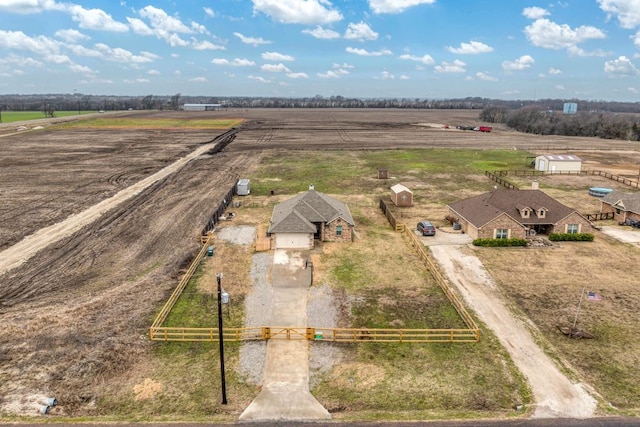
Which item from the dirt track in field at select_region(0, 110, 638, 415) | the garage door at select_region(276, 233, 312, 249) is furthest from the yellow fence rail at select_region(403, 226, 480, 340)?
the dirt track in field at select_region(0, 110, 638, 415)

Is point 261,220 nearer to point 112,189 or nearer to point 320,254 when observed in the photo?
point 320,254

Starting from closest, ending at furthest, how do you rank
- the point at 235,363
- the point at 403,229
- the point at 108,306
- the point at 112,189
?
the point at 235,363 < the point at 108,306 < the point at 403,229 < the point at 112,189

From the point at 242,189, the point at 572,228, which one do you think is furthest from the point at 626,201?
the point at 242,189

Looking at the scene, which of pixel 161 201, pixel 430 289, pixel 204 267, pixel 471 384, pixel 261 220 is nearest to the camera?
pixel 471 384

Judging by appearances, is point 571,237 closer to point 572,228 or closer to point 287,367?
point 572,228

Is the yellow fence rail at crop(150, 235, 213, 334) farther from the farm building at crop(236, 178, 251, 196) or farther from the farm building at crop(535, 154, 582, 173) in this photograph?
the farm building at crop(535, 154, 582, 173)

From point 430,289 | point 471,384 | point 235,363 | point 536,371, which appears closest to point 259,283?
point 235,363
